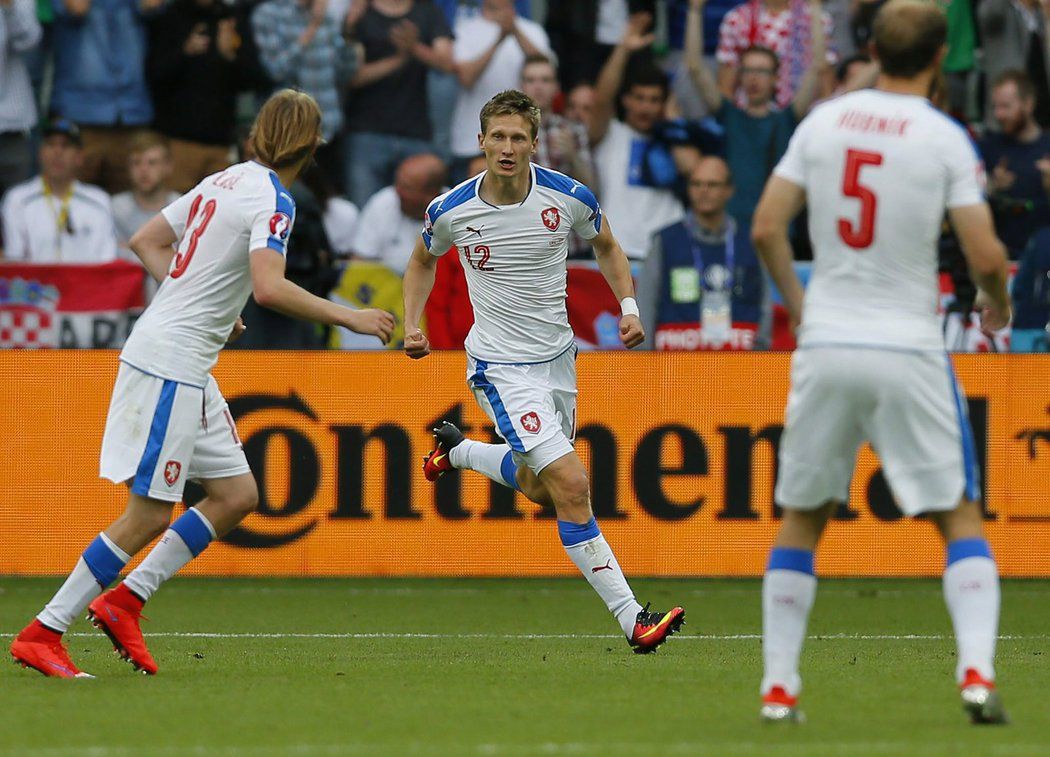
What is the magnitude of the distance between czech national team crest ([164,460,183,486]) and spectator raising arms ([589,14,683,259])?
7.92 metres

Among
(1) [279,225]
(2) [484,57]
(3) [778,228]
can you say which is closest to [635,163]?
(2) [484,57]

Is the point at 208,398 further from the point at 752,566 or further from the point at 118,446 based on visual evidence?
the point at 752,566

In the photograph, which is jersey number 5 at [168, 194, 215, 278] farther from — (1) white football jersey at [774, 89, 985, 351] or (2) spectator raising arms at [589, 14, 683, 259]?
(2) spectator raising arms at [589, 14, 683, 259]

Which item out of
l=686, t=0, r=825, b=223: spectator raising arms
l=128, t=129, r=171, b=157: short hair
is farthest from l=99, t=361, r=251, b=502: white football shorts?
l=686, t=0, r=825, b=223: spectator raising arms

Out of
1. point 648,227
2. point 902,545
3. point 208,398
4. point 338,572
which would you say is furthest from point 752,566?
point 208,398

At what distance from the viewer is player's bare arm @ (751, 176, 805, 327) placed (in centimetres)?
559

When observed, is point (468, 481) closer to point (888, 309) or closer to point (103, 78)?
point (103, 78)

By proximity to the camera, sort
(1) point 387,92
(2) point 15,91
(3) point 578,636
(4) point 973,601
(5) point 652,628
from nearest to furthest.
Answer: (4) point 973,601, (5) point 652,628, (3) point 578,636, (2) point 15,91, (1) point 387,92

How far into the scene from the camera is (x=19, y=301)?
13.3 meters

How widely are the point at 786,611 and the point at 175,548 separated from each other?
2794mm

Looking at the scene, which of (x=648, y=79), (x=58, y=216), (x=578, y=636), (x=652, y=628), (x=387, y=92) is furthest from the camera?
(x=648, y=79)

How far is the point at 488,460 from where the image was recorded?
9266mm

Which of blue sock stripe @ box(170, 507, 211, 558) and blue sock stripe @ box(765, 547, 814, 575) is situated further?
blue sock stripe @ box(170, 507, 211, 558)

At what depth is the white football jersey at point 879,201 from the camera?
5.54 metres
